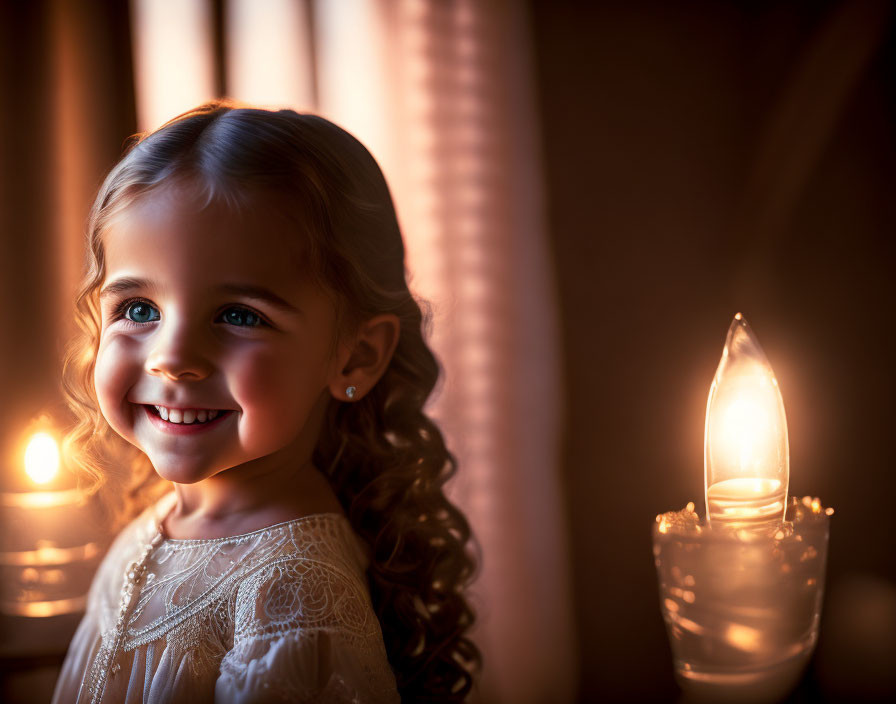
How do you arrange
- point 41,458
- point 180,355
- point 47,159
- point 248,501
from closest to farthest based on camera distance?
Result: point 180,355
point 248,501
point 41,458
point 47,159

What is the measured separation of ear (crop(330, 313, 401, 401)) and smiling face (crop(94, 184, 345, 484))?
0.17 feet

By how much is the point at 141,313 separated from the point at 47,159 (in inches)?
30.3

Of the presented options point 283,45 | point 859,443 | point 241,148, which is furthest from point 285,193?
point 859,443

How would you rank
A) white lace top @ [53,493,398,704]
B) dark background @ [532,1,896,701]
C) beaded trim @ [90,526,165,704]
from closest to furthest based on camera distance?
1. white lace top @ [53,493,398,704]
2. beaded trim @ [90,526,165,704]
3. dark background @ [532,1,896,701]

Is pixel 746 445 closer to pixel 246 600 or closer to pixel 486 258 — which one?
pixel 246 600

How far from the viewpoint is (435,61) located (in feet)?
4.96

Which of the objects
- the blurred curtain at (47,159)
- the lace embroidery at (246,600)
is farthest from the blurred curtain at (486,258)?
the lace embroidery at (246,600)

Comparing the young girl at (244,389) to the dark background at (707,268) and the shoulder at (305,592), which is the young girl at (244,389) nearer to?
the shoulder at (305,592)

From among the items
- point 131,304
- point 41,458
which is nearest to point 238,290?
point 131,304

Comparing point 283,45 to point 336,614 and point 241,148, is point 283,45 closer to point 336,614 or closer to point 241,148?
point 241,148

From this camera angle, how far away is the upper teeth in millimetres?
778

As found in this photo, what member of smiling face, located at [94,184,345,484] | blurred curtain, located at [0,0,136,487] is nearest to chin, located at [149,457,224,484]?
smiling face, located at [94,184,345,484]

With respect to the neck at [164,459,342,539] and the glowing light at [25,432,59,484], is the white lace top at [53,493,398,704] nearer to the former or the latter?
the neck at [164,459,342,539]

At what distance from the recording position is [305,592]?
0.75 metres
